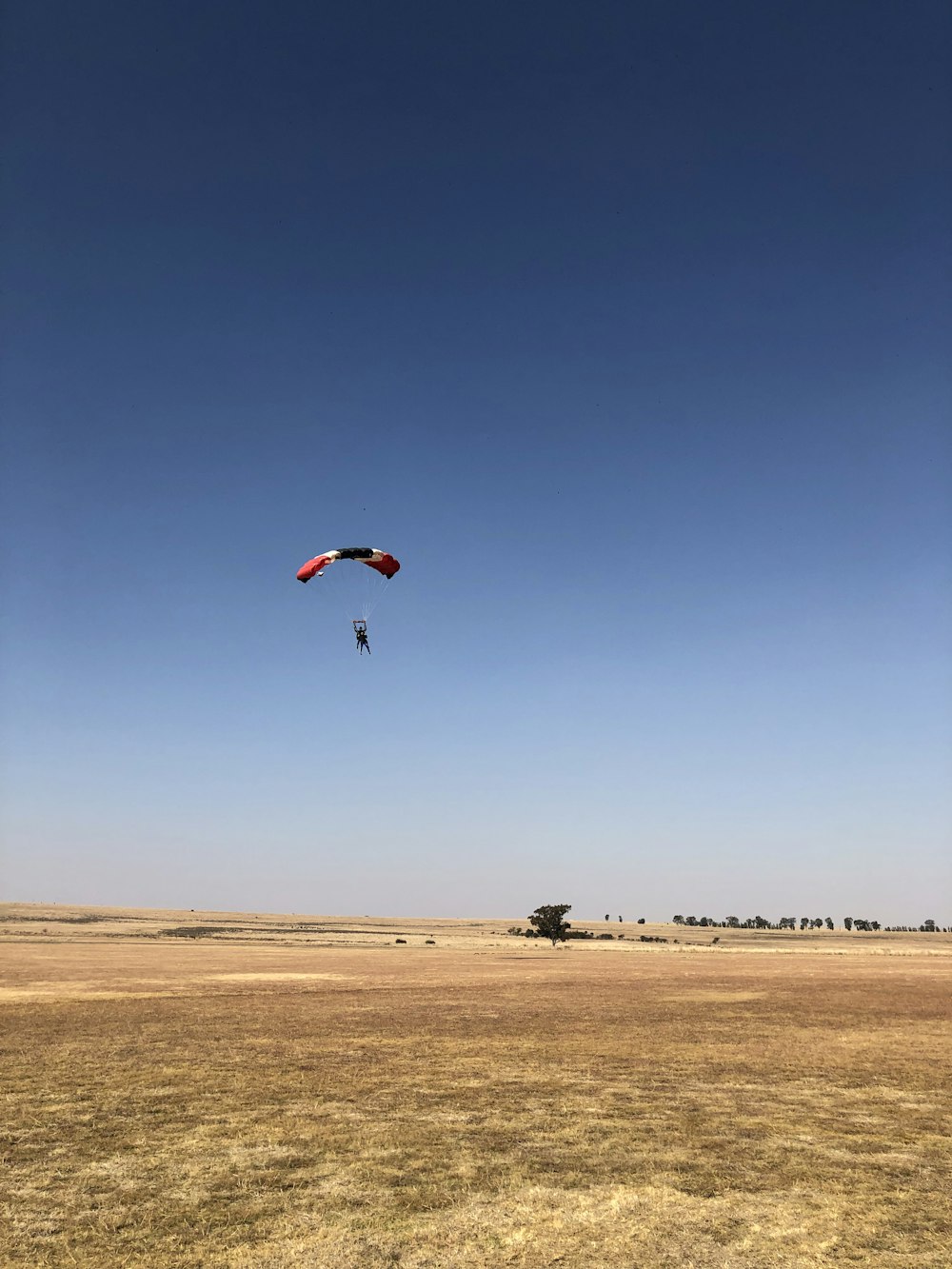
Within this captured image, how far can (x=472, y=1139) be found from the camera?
14297 millimetres

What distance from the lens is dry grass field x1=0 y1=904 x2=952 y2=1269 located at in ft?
32.4

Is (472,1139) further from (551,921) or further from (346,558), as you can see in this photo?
(551,921)

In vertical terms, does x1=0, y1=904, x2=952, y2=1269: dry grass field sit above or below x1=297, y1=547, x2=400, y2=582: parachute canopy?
below

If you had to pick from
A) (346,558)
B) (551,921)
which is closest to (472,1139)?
(346,558)

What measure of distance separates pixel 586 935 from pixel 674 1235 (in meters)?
135

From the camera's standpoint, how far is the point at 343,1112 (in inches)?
636

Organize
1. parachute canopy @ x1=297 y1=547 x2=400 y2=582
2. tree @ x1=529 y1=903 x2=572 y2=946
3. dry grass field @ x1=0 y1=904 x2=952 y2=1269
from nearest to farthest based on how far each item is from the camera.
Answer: dry grass field @ x1=0 y1=904 x2=952 y2=1269 < parachute canopy @ x1=297 y1=547 x2=400 y2=582 < tree @ x1=529 y1=903 x2=572 y2=946

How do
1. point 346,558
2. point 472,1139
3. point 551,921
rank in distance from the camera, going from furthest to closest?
point 551,921, point 346,558, point 472,1139

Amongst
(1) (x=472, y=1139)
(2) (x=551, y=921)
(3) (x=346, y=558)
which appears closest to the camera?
(1) (x=472, y=1139)

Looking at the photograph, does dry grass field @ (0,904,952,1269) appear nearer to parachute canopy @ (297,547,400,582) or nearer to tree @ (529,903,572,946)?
parachute canopy @ (297,547,400,582)

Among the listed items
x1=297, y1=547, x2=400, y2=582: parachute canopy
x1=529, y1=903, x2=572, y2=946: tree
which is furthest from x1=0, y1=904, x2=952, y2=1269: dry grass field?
x1=529, y1=903, x2=572, y2=946: tree

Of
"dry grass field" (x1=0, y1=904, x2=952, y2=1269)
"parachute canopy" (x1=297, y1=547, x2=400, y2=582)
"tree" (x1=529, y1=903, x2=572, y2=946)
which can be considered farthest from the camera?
"tree" (x1=529, y1=903, x2=572, y2=946)

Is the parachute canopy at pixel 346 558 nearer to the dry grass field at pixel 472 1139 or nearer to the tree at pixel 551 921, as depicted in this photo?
the dry grass field at pixel 472 1139

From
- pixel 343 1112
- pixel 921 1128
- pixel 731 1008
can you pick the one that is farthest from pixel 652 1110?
pixel 731 1008
